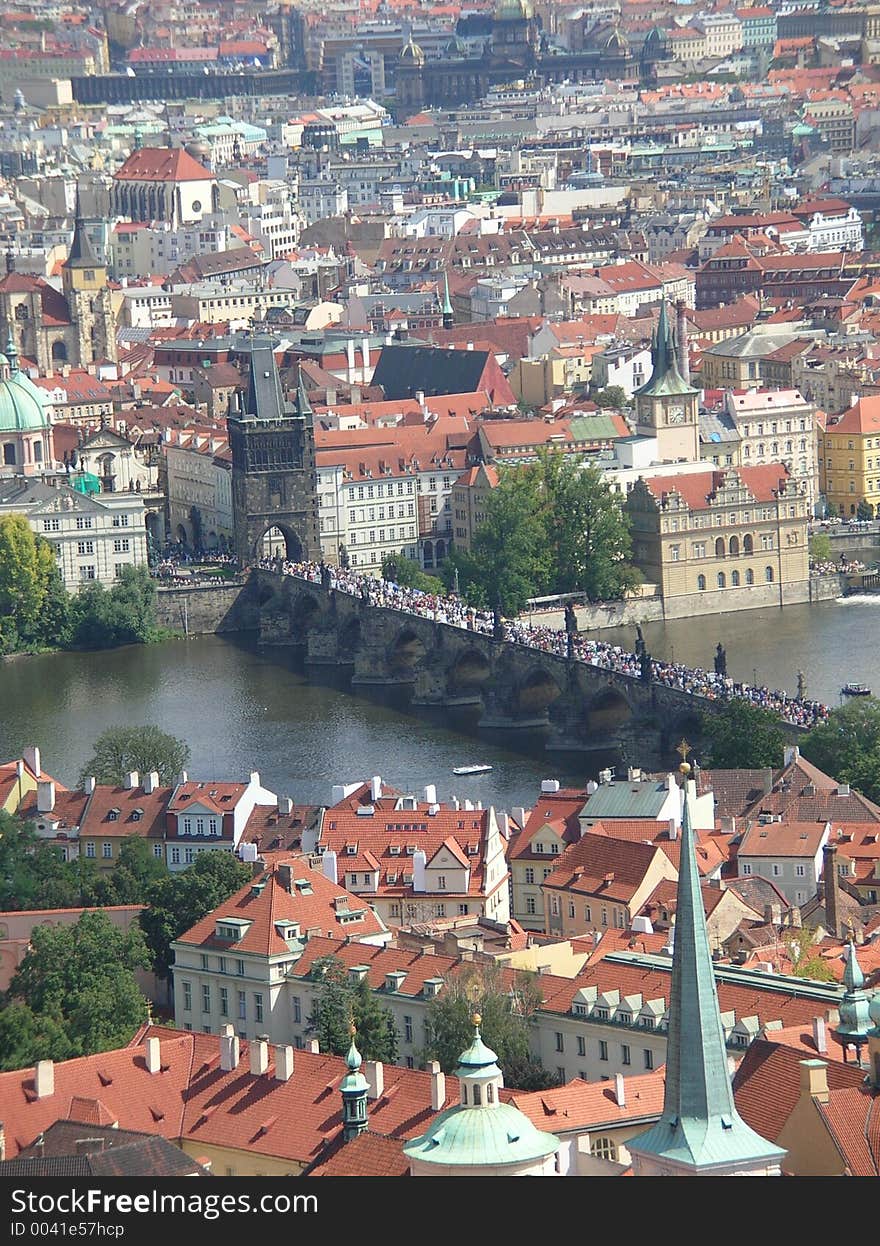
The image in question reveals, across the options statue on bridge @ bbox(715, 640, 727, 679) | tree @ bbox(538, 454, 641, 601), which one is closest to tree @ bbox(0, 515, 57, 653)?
tree @ bbox(538, 454, 641, 601)

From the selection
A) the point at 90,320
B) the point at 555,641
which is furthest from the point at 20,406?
the point at 90,320

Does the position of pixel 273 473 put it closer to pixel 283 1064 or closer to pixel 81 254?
pixel 81 254

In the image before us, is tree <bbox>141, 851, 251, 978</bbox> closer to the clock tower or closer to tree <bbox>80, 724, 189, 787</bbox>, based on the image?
tree <bbox>80, 724, 189, 787</bbox>

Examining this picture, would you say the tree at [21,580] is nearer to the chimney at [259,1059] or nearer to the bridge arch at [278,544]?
the bridge arch at [278,544]

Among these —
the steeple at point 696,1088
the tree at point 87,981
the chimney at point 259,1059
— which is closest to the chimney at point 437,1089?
the chimney at point 259,1059

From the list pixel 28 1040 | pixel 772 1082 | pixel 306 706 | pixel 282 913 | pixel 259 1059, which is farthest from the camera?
pixel 306 706
